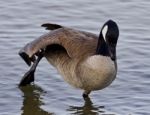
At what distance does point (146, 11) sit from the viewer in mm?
13562

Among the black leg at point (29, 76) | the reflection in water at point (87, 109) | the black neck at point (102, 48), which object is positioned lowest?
the reflection in water at point (87, 109)

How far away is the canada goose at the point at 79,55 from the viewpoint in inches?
377

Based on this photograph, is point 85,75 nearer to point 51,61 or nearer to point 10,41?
point 51,61

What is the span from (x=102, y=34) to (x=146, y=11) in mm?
4075

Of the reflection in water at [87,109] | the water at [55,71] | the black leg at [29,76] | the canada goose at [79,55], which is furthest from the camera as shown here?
the black leg at [29,76]

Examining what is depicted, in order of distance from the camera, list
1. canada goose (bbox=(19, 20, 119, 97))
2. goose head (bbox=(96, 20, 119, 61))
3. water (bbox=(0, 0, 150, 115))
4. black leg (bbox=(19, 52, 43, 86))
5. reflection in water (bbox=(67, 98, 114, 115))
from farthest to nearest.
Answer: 1. black leg (bbox=(19, 52, 43, 86))
2. water (bbox=(0, 0, 150, 115))
3. reflection in water (bbox=(67, 98, 114, 115))
4. canada goose (bbox=(19, 20, 119, 97))
5. goose head (bbox=(96, 20, 119, 61))

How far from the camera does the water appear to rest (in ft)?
32.6

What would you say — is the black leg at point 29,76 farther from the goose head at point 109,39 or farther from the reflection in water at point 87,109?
the goose head at point 109,39

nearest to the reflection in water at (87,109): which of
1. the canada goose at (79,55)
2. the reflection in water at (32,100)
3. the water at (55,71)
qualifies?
the water at (55,71)

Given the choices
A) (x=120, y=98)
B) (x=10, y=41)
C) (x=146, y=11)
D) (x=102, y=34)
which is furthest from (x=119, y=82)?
(x=146, y=11)

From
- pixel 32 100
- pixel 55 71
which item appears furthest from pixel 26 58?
pixel 55 71

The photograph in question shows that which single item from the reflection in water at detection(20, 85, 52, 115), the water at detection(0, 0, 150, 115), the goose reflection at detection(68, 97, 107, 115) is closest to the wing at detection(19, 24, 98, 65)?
the reflection in water at detection(20, 85, 52, 115)

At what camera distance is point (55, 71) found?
36.5ft

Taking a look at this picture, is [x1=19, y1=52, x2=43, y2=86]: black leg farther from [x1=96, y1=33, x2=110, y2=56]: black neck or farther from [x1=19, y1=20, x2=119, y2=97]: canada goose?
[x1=96, y1=33, x2=110, y2=56]: black neck
